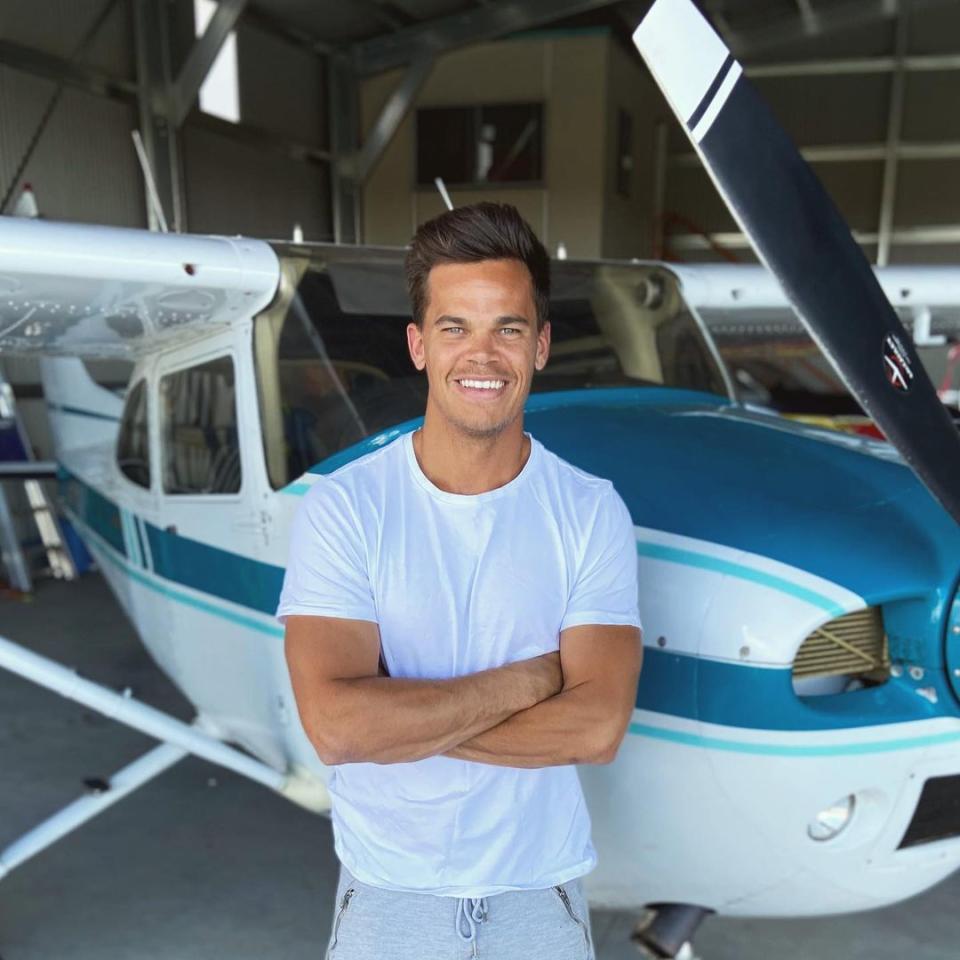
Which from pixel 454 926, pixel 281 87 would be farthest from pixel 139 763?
pixel 281 87

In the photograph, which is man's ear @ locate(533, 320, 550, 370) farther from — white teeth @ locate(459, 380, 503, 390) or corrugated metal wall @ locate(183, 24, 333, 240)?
corrugated metal wall @ locate(183, 24, 333, 240)

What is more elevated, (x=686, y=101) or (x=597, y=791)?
(x=686, y=101)

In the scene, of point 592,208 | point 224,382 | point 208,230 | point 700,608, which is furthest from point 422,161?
point 700,608

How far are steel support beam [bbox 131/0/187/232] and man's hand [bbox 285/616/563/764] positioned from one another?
9.82m

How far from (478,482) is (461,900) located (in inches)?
24.4

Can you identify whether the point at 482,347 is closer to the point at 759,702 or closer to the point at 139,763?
the point at 759,702

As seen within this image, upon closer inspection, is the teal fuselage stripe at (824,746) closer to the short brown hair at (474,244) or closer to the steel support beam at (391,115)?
the short brown hair at (474,244)

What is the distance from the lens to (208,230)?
462 inches

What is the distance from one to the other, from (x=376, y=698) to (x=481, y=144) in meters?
14.1

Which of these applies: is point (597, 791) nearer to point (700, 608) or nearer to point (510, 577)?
point (700, 608)

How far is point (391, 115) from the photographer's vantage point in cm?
1394

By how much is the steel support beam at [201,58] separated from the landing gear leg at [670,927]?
33.0ft

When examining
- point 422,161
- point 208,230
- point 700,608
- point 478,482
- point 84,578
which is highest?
point 422,161

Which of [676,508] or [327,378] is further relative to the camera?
[327,378]
